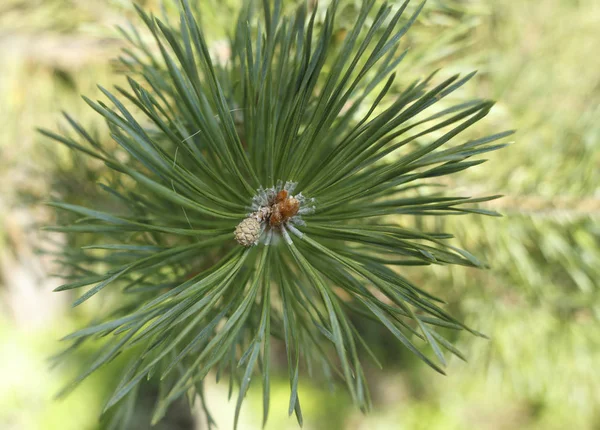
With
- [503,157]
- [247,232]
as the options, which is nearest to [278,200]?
[247,232]

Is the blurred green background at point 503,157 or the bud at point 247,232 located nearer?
the bud at point 247,232

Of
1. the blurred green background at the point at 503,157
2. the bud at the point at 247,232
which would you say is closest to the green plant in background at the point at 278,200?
the bud at the point at 247,232

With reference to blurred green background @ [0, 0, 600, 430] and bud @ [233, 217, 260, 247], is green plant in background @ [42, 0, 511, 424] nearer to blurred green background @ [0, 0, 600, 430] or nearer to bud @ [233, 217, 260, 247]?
bud @ [233, 217, 260, 247]

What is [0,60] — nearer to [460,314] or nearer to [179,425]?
[460,314]

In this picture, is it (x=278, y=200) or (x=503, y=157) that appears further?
(x=503, y=157)

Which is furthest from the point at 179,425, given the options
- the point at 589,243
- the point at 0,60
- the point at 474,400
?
the point at 589,243

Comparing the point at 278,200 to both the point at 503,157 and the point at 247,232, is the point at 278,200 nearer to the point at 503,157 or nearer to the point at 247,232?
the point at 247,232

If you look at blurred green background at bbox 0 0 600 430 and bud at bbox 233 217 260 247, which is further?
blurred green background at bbox 0 0 600 430

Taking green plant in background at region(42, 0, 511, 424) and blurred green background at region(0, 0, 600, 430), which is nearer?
green plant in background at region(42, 0, 511, 424)

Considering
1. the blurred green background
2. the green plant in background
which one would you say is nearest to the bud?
the green plant in background

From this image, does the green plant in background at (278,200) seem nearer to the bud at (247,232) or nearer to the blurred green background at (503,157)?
the bud at (247,232)

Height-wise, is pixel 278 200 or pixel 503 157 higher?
pixel 278 200
